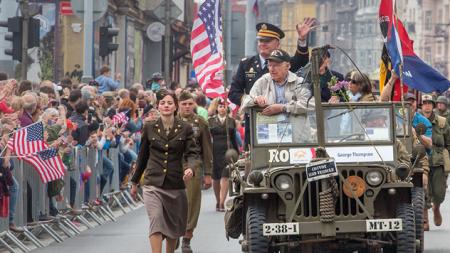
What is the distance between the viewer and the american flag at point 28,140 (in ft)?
59.3

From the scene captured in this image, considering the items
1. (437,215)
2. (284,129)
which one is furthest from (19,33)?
(284,129)

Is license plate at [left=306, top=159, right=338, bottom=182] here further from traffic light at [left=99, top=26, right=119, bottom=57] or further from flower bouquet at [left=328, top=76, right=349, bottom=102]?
traffic light at [left=99, top=26, right=119, bottom=57]

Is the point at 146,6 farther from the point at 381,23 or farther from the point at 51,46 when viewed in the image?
the point at 381,23

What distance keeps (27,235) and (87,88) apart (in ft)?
22.7

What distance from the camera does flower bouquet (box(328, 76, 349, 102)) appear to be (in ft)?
54.1

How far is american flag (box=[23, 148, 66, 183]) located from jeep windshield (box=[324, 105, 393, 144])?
15.2 feet

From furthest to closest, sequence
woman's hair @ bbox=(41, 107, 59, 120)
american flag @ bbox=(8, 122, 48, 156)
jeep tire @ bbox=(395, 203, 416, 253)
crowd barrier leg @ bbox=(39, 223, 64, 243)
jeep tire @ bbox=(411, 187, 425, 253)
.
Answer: woman's hair @ bbox=(41, 107, 59, 120), crowd barrier leg @ bbox=(39, 223, 64, 243), american flag @ bbox=(8, 122, 48, 156), jeep tire @ bbox=(411, 187, 425, 253), jeep tire @ bbox=(395, 203, 416, 253)

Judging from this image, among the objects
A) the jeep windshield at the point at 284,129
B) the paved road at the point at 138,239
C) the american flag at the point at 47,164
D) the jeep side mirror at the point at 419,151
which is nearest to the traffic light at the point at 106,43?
the paved road at the point at 138,239

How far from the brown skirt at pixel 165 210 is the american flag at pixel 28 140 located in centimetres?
271

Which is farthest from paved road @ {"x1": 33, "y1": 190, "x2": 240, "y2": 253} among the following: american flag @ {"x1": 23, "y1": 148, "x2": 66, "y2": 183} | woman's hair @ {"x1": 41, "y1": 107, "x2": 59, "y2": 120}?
woman's hair @ {"x1": 41, "y1": 107, "x2": 59, "y2": 120}

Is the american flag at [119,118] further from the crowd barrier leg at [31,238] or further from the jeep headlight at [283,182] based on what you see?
the jeep headlight at [283,182]

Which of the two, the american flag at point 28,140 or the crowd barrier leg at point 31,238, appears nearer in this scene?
the american flag at point 28,140

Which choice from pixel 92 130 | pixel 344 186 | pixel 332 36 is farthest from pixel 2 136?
pixel 332 36

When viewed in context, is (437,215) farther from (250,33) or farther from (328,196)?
(250,33)
